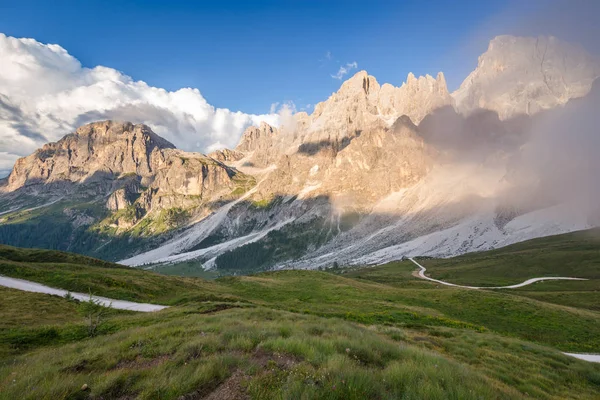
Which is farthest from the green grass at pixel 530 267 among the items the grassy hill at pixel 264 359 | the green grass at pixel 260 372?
the green grass at pixel 260 372

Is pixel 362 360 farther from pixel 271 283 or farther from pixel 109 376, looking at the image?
pixel 271 283

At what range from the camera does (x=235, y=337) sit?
1119cm

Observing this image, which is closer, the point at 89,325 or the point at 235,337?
the point at 235,337

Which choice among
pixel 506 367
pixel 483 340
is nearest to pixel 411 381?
pixel 506 367

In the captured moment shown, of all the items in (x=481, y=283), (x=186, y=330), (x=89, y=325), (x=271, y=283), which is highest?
(x=186, y=330)

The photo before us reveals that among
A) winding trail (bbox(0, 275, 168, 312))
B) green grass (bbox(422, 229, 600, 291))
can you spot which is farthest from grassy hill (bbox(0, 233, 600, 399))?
A: green grass (bbox(422, 229, 600, 291))

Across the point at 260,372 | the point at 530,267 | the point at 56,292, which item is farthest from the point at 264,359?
the point at 530,267

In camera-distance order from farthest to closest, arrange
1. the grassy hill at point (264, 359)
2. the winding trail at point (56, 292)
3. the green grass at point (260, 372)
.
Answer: the winding trail at point (56, 292)
the grassy hill at point (264, 359)
the green grass at point (260, 372)

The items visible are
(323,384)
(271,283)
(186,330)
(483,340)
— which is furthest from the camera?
(271,283)

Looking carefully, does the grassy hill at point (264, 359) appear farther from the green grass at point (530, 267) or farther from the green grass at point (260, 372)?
the green grass at point (530, 267)

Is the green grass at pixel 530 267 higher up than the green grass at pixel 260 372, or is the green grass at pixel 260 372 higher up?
the green grass at pixel 260 372

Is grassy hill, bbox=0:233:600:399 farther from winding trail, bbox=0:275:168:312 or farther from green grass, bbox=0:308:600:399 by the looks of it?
winding trail, bbox=0:275:168:312

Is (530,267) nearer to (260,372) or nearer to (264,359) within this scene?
(264,359)

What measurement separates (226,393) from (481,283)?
113 meters
